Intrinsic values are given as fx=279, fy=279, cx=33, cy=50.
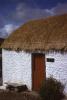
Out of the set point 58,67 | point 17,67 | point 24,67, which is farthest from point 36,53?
point 17,67

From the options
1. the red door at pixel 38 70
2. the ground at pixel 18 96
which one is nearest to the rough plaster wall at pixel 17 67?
the red door at pixel 38 70

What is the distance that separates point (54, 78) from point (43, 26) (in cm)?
394

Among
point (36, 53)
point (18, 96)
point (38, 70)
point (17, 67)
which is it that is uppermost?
point (36, 53)

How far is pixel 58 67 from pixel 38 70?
1741 mm

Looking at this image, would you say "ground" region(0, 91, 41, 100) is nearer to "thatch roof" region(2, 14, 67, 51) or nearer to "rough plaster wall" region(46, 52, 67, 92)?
"rough plaster wall" region(46, 52, 67, 92)

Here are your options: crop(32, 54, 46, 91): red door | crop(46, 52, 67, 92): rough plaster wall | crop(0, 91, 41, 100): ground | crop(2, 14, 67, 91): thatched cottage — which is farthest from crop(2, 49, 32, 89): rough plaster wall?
crop(46, 52, 67, 92): rough plaster wall

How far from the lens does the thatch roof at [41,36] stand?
14938 mm

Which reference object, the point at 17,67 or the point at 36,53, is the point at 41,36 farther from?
the point at 17,67

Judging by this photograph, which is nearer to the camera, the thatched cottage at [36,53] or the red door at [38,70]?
the thatched cottage at [36,53]

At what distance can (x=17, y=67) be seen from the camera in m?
17.4

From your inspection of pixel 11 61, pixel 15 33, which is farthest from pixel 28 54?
pixel 15 33

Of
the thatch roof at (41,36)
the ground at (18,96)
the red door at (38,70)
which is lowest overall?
the ground at (18,96)

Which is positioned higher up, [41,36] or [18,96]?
[41,36]

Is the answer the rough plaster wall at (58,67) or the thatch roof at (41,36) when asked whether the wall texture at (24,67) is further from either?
the thatch roof at (41,36)
